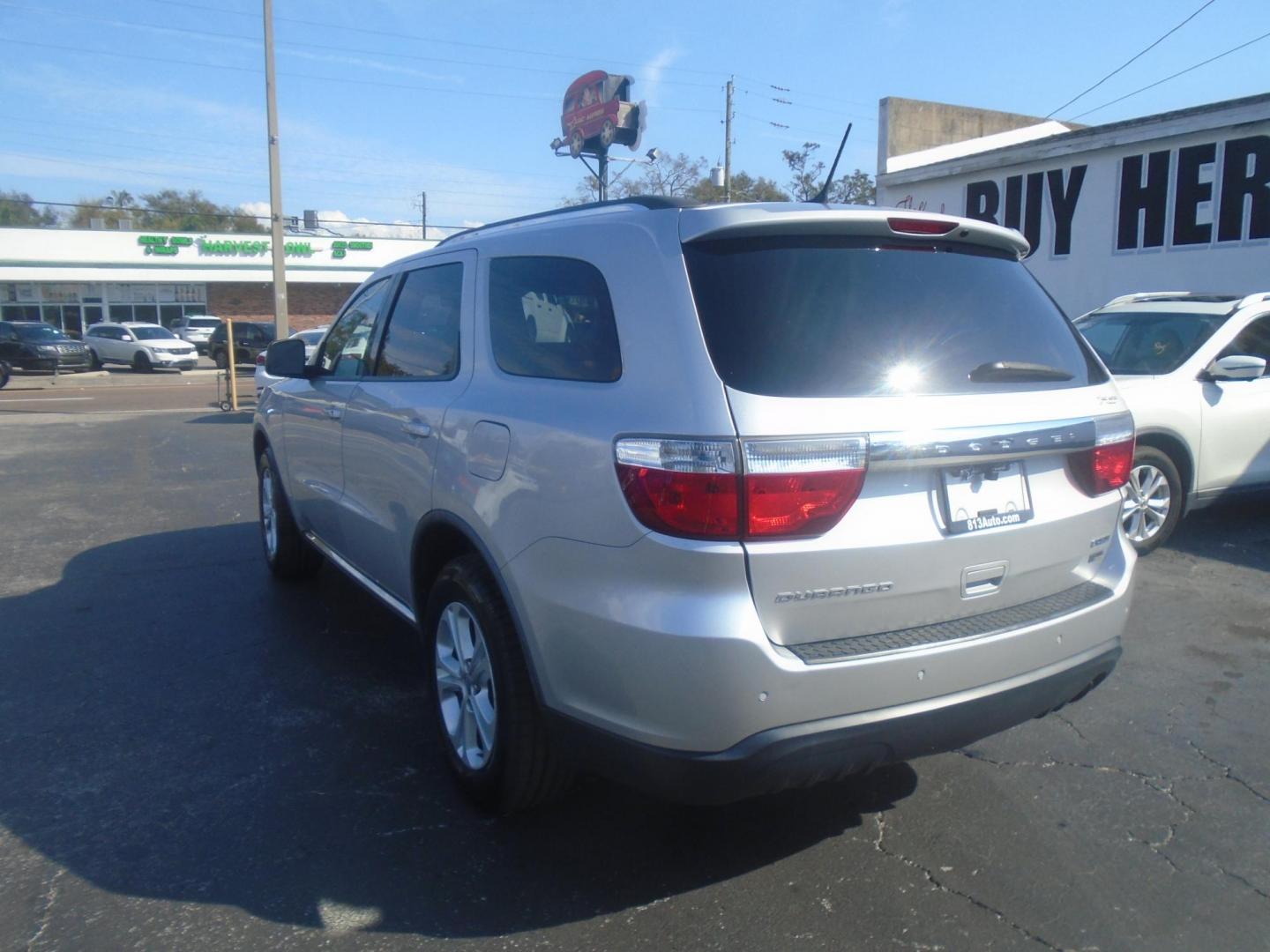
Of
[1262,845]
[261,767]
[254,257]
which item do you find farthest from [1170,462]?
[254,257]

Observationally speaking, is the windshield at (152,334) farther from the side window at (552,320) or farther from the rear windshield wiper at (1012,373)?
the rear windshield wiper at (1012,373)

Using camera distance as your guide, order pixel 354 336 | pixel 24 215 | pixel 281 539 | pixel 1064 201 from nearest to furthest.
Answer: pixel 354 336 → pixel 281 539 → pixel 1064 201 → pixel 24 215

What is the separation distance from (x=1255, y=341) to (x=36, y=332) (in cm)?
3101

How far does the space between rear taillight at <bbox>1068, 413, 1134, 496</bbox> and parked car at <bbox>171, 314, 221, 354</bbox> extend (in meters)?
41.3

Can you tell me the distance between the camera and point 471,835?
3348 mm

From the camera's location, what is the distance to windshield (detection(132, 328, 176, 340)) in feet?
112

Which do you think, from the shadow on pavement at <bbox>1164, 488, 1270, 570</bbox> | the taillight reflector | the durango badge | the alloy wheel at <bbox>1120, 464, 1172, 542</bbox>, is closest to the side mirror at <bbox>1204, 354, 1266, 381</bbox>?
the alloy wheel at <bbox>1120, 464, 1172, 542</bbox>

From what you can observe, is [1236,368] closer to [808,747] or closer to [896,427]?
[896,427]

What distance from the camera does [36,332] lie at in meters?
29.4

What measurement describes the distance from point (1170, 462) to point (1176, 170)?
840 centimetres

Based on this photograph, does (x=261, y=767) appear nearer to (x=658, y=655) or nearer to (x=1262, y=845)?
(x=658, y=655)

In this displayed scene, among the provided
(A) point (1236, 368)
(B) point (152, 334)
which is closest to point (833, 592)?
(A) point (1236, 368)

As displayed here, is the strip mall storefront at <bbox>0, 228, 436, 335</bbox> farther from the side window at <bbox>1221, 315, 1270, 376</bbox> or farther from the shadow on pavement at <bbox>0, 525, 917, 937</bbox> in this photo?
the shadow on pavement at <bbox>0, 525, 917, 937</bbox>

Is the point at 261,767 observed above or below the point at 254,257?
below
